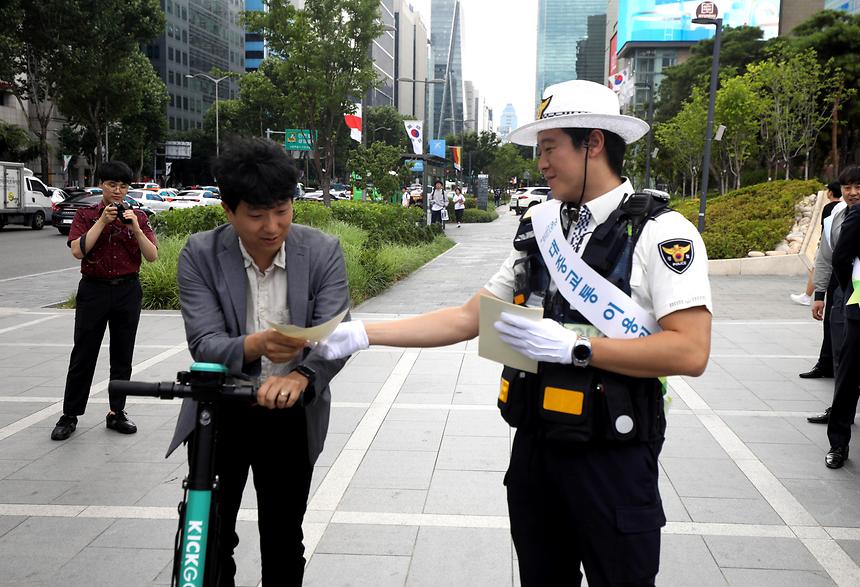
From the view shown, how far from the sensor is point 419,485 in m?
4.73

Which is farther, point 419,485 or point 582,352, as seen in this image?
point 419,485

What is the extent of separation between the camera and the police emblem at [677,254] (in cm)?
209

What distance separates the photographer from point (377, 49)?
111 m

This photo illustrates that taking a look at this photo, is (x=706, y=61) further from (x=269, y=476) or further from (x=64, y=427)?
(x=269, y=476)

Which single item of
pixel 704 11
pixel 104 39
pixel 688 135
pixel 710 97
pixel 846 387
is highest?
pixel 104 39

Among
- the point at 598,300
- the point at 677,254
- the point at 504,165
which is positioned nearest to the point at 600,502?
the point at 598,300

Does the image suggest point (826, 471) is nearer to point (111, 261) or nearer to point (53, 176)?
point (111, 261)

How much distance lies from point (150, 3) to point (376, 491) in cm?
3409

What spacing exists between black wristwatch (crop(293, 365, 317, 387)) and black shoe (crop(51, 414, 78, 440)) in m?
3.88

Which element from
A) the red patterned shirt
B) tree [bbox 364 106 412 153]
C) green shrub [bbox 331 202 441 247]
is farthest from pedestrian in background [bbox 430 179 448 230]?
tree [bbox 364 106 412 153]

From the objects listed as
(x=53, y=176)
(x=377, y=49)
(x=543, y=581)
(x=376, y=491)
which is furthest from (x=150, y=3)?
(x=377, y=49)

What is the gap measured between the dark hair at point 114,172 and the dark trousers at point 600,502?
4092mm

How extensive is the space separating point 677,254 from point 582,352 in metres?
0.36

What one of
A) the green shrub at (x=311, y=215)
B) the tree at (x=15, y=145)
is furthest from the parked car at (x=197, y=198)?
the green shrub at (x=311, y=215)
